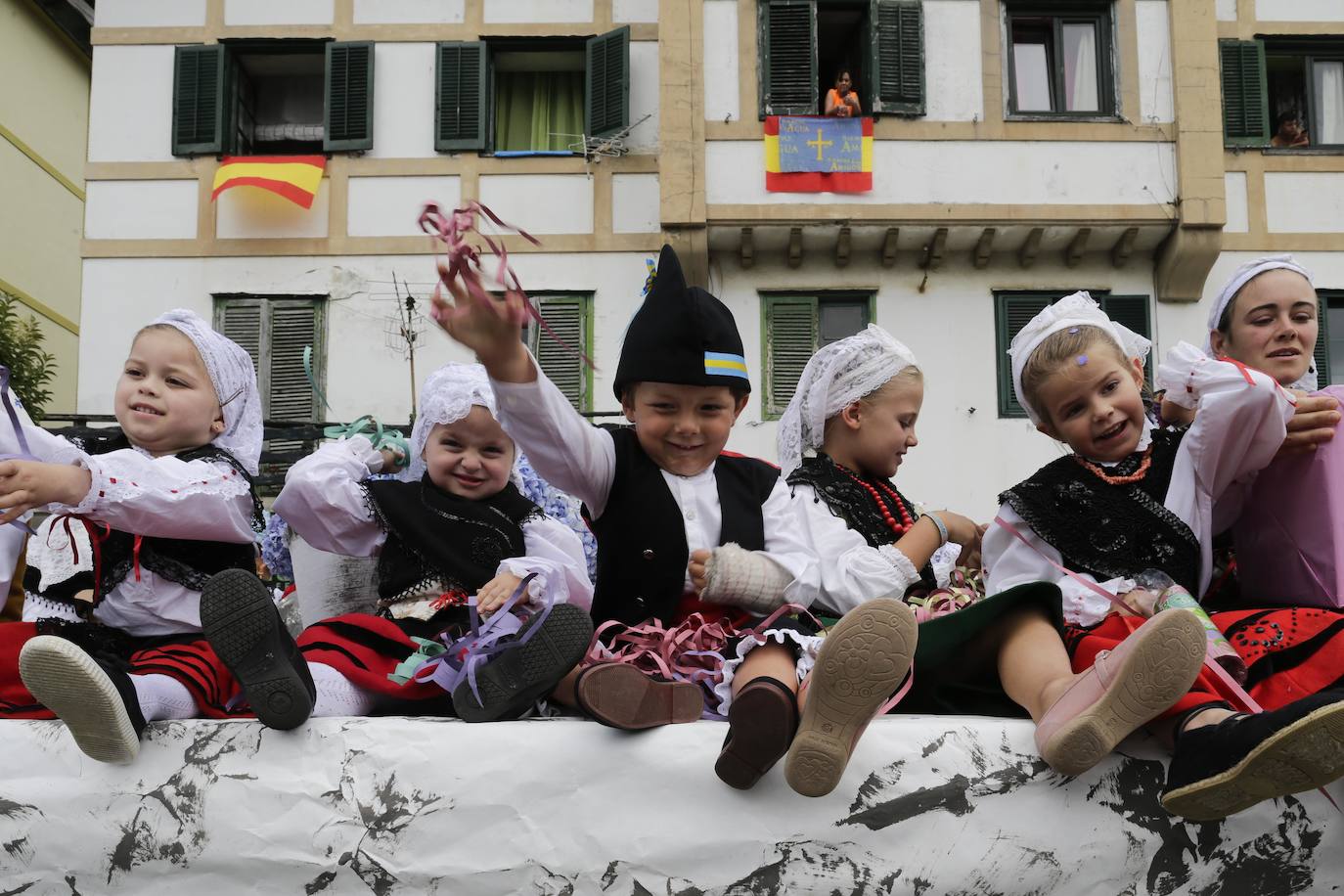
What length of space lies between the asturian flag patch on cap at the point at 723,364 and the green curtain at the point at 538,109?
10612 millimetres

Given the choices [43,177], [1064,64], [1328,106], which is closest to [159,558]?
[1064,64]

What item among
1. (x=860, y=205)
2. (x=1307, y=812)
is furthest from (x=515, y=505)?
(x=860, y=205)

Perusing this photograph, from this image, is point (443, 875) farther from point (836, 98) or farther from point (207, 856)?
point (836, 98)

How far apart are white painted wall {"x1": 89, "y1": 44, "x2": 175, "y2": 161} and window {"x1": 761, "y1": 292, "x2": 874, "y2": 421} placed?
6036 mm

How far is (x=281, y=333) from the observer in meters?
12.8

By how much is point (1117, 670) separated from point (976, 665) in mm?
527

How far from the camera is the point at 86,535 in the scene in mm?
3096

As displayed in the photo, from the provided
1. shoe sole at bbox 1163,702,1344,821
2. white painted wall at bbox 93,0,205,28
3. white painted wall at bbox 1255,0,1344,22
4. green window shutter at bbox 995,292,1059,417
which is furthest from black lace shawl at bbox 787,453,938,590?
white painted wall at bbox 93,0,205,28

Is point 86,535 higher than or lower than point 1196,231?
lower

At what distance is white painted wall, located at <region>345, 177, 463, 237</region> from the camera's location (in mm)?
12812

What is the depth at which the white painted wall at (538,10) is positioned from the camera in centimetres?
1309

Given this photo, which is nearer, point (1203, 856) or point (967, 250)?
point (1203, 856)

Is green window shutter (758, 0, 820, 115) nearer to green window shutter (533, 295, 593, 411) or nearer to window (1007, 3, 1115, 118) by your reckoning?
window (1007, 3, 1115, 118)

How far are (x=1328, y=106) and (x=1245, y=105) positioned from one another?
3.07ft
